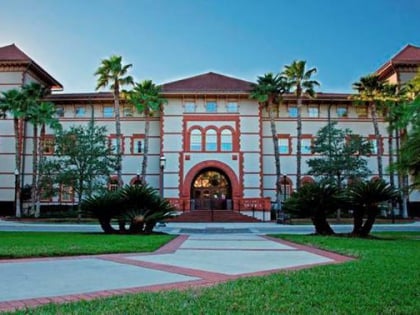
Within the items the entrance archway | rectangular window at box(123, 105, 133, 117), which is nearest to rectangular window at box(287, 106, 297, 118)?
the entrance archway

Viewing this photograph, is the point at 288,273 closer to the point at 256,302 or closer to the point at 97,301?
the point at 256,302

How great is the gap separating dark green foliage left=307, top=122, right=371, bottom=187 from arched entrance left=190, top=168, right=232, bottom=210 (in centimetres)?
872

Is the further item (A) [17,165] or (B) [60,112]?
(B) [60,112]

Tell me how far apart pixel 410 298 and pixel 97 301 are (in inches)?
156

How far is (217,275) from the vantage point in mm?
8000

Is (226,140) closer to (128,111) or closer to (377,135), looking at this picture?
(128,111)

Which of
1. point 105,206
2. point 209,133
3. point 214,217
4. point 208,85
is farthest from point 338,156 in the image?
point 105,206

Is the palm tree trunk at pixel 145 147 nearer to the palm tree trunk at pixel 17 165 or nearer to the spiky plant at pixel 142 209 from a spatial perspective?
the palm tree trunk at pixel 17 165

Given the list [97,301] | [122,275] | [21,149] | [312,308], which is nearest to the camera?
[312,308]

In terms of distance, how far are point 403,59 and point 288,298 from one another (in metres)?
42.5

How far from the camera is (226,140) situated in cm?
4078

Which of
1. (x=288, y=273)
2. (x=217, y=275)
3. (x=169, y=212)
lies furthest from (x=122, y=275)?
(x=169, y=212)

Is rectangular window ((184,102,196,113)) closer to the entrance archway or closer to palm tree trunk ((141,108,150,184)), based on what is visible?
palm tree trunk ((141,108,150,184))

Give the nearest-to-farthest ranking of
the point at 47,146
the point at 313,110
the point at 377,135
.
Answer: the point at 377,135, the point at 47,146, the point at 313,110
